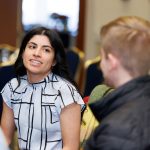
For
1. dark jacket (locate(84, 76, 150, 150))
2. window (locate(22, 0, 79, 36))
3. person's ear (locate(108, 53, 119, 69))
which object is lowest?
window (locate(22, 0, 79, 36))

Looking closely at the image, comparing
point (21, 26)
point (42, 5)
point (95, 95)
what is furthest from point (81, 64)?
point (42, 5)

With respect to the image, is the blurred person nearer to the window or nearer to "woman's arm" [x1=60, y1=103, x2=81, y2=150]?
"woman's arm" [x1=60, y1=103, x2=81, y2=150]

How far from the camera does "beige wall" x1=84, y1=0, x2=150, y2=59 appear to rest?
17.4 feet

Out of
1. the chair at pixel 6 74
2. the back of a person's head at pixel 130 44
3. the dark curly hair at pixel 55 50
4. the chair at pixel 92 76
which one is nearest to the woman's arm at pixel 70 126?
the dark curly hair at pixel 55 50

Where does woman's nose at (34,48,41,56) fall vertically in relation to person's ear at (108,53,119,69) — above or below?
below

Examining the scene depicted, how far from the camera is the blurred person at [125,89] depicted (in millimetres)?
1393

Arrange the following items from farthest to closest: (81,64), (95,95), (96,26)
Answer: (96,26) → (81,64) → (95,95)

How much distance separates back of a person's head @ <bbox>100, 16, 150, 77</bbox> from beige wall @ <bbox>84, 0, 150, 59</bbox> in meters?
3.80

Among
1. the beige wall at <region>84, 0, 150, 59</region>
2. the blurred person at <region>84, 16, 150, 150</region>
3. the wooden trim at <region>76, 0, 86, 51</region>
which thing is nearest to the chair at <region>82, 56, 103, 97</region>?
the blurred person at <region>84, 16, 150, 150</region>

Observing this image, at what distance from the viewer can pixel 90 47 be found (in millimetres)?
5914

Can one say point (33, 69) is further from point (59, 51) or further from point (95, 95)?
point (95, 95)

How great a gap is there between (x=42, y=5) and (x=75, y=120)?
5297mm

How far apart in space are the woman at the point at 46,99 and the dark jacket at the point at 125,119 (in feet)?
1.97

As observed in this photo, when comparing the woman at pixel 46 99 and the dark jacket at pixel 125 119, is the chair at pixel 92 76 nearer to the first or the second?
the woman at pixel 46 99
